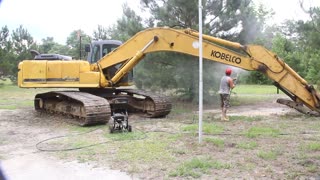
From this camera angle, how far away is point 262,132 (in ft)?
28.8

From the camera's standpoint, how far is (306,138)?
8.07 meters

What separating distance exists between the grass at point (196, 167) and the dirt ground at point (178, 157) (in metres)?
0.06

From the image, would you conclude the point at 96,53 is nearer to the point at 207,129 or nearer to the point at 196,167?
the point at 207,129

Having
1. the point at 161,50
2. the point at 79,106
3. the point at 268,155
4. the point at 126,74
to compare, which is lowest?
the point at 268,155

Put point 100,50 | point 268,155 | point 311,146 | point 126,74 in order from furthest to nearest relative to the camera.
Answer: point 100,50 → point 126,74 → point 311,146 → point 268,155

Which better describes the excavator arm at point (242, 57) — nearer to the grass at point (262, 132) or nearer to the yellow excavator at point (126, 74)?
the yellow excavator at point (126, 74)

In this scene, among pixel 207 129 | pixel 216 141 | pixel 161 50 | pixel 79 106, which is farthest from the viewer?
pixel 161 50

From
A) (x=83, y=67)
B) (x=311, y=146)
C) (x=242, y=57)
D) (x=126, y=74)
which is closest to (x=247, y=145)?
(x=311, y=146)

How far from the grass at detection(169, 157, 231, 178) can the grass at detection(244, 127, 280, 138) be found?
2453 millimetres

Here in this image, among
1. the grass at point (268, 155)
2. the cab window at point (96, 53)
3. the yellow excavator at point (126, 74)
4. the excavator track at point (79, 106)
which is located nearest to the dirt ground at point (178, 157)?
the grass at point (268, 155)

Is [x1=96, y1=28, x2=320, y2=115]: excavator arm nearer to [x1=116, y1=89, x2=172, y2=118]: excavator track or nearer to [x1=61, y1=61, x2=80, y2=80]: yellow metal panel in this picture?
[x1=116, y1=89, x2=172, y2=118]: excavator track

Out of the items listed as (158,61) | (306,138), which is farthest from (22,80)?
(306,138)

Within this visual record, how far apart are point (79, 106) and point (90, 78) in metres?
1.34

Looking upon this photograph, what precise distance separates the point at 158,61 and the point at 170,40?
4.80 m
